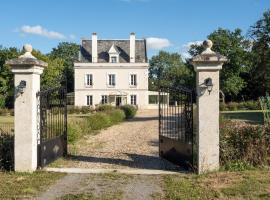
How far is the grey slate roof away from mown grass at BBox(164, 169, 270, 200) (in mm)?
55088

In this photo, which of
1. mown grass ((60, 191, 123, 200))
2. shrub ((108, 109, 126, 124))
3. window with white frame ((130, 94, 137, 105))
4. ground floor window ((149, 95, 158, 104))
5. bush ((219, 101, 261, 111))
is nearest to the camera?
mown grass ((60, 191, 123, 200))

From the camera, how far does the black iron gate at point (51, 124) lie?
9.93 m

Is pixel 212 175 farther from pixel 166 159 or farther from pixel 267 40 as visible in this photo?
pixel 267 40

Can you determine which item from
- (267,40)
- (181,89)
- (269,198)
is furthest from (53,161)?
(267,40)

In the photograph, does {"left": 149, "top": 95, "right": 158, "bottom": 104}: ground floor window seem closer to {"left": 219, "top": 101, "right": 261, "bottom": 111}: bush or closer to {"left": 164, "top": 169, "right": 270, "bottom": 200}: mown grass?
{"left": 219, "top": 101, "right": 261, "bottom": 111}: bush

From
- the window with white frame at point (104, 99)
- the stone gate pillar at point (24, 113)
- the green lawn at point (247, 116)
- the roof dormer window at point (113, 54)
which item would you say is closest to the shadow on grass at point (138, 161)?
the stone gate pillar at point (24, 113)

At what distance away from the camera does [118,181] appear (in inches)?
338

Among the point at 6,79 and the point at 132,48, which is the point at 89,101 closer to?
the point at 132,48

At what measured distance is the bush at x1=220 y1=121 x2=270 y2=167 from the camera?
31.9 ft

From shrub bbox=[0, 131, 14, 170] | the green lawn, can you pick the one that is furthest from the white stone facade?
shrub bbox=[0, 131, 14, 170]

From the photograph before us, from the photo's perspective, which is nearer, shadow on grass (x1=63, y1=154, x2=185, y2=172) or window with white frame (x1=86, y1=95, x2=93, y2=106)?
shadow on grass (x1=63, y1=154, x2=185, y2=172)

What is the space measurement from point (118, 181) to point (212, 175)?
1979 mm

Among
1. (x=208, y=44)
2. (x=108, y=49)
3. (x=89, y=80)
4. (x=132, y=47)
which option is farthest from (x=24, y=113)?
(x=108, y=49)

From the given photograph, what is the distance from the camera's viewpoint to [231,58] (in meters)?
66.2
